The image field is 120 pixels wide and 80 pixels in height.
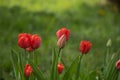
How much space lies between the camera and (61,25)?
6344 millimetres

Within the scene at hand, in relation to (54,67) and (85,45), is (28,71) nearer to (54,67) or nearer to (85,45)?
(54,67)

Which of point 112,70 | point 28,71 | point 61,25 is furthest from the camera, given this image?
point 61,25

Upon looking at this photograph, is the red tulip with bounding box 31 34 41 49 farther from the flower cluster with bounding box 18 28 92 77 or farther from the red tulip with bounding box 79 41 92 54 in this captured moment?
the red tulip with bounding box 79 41 92 54

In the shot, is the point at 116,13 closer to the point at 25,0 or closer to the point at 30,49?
the point at 25,0

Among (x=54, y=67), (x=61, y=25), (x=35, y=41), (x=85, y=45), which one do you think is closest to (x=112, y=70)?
(x=85, y=45)

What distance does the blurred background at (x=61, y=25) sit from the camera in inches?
167

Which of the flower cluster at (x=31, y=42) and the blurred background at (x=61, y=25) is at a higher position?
the flower cluster at (x=31, y=42)

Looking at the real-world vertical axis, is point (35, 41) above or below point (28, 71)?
above

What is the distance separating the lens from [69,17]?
7273 millimetres

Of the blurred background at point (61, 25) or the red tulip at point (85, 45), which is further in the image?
the blurred background at point (61, 25)

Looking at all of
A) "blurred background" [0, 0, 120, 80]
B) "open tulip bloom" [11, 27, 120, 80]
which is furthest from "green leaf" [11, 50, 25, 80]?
"blurred background" [0, 0, 120, 80]

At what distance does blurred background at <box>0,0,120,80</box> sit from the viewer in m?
4.24

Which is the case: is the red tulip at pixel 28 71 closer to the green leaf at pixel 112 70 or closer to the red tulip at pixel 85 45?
the red tulip at pixel 85 45

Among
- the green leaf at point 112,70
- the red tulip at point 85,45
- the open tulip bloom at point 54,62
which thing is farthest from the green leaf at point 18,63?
the green leaf at point 112,70
